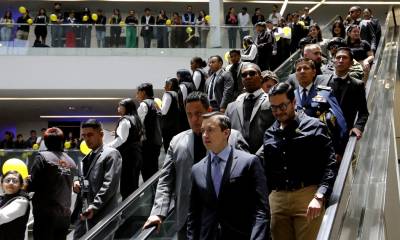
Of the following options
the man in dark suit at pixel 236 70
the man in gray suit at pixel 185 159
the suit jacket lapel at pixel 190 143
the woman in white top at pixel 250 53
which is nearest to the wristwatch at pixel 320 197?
the man in gray suit at pixel 185 159

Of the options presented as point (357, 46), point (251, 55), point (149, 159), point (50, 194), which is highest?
point (357, 46)

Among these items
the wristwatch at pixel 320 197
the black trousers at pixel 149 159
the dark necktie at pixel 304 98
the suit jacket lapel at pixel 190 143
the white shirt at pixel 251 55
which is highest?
the white shirt at pixel 251 55

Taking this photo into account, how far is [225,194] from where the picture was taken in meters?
3.53

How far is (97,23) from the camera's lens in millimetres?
20094

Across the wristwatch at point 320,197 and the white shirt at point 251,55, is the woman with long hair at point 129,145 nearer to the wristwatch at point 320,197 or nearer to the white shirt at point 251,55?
the wristwatch at point 320,197

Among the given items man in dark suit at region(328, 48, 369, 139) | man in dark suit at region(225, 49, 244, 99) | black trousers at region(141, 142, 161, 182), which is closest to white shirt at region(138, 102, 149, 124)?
black trousers at region(141, 142, 161, 182)

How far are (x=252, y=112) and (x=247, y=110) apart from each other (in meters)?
0.08

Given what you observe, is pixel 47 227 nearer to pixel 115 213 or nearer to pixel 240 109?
pixel 115 213

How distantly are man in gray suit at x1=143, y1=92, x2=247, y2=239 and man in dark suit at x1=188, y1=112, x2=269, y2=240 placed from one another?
0.43 meters

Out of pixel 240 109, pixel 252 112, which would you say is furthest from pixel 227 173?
pixel 240 109

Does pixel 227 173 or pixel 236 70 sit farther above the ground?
pixel 236 70

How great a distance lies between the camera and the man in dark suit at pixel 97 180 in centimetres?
526

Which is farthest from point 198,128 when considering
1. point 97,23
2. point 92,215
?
point 97,23

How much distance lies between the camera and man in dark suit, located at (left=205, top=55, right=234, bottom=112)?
342 inches
